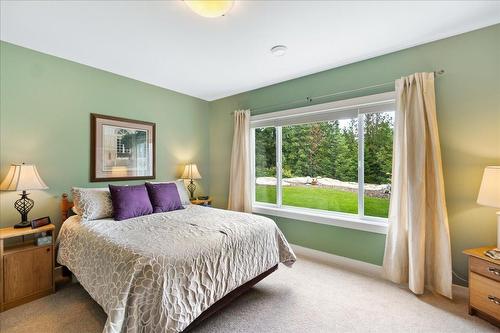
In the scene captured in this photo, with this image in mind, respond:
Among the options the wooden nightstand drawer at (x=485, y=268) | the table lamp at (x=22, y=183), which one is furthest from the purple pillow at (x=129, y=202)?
the wooden nightstand drawer at (x=485, y=268)

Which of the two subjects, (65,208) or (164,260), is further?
(65,208)

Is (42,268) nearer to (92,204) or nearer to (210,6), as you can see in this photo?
(92,204)

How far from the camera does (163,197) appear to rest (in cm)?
296

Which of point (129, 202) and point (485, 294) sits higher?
point (129, 202)

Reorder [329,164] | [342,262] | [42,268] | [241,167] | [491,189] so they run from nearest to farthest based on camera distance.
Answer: [491,189]
[42,268]
[342,262]
[329,164]
[241,167]

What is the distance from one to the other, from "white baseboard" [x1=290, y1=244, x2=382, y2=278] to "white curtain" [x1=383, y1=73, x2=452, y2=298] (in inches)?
8.5

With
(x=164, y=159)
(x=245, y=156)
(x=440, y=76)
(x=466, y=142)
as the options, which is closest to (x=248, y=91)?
(x=245, y=156)

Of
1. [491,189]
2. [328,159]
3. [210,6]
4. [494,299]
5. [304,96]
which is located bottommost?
[494,299]

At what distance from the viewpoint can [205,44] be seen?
7.99 ft

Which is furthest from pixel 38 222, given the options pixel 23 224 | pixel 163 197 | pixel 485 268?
pixel 485 268

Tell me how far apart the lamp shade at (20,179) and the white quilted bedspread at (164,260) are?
1.68 ft

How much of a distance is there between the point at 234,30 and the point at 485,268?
9.63 feet

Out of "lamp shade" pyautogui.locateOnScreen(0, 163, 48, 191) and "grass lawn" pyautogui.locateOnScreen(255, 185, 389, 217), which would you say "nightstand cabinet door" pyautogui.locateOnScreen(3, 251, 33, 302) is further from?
"grass lawn" pyautogui.locateOnScreen(255, 185, 389, 217)

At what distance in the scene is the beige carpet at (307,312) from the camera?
179 centimetres
